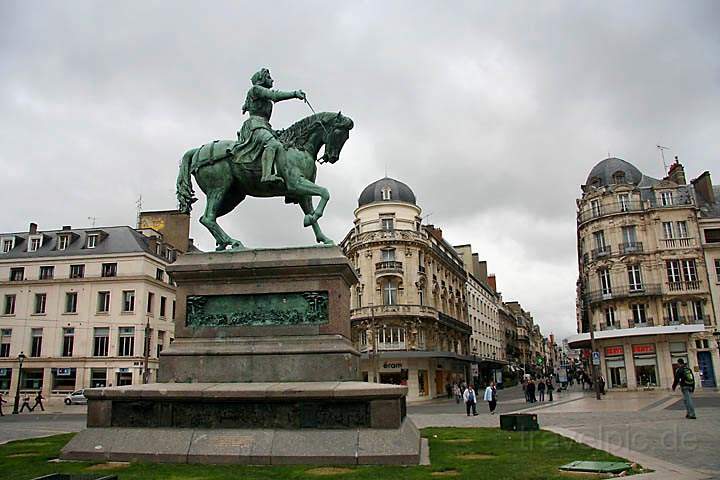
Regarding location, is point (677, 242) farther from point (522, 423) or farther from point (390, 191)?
point (522, 423)

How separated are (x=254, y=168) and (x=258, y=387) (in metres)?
4.71

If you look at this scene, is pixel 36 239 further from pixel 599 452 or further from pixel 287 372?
pixel 599 452

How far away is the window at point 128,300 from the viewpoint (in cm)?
5188

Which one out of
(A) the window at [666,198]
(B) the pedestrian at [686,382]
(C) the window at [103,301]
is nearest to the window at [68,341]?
(C) the window at [103,301]

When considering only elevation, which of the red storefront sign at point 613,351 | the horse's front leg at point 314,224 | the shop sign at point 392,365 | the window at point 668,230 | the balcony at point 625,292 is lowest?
the shop sign at point 392,365

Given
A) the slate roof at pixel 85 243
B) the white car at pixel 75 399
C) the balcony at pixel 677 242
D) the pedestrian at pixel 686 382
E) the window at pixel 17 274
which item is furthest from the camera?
the slate roof at pixel 85 243

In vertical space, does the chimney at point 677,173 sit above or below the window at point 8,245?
above

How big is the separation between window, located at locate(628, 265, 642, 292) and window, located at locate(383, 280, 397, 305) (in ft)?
66.3

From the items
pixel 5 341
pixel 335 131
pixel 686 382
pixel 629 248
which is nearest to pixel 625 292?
Answer: pixel 629 248

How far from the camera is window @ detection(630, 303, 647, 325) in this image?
49.7 meters

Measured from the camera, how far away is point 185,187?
1272 centimetres

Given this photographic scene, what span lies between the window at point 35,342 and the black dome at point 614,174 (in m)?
52.8

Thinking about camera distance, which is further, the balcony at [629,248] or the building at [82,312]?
the balcony at [629,248]

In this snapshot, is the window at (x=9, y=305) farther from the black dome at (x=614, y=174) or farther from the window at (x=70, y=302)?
the black dome at (x=614, y=174)
